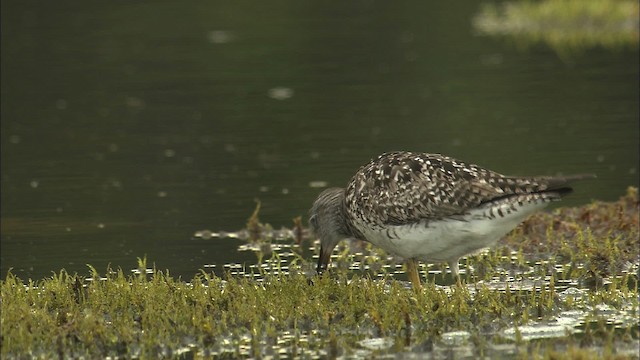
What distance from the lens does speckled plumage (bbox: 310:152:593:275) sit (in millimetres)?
10188

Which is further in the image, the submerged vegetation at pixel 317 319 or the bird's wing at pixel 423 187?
the bird's wing at pixel 423 187

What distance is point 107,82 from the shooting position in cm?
2731

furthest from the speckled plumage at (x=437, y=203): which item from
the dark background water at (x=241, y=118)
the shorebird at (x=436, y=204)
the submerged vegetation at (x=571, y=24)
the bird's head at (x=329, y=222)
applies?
the submerged vegetation at (x=571, y=24)

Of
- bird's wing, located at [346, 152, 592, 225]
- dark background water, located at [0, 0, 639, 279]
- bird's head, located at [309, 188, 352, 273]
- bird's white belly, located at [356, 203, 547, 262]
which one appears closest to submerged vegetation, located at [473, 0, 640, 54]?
dark background water, located at [0, 0, 639, 279]

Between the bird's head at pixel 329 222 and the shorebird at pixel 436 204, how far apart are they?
11.4 inches

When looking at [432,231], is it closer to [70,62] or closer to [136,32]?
[70,62]

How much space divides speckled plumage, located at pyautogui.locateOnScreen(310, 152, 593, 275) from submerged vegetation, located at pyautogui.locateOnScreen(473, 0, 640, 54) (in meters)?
20.2

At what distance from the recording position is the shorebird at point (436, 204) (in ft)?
33.4

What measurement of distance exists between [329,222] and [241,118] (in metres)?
11.0

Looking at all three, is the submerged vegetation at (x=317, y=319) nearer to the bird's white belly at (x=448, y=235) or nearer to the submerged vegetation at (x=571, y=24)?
the bird's white belly at (x=448, y=235)

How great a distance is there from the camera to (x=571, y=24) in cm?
3381

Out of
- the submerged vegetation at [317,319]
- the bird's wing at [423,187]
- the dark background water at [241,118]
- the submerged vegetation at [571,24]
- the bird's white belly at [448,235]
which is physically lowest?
the submerged vegetation at [317,319]

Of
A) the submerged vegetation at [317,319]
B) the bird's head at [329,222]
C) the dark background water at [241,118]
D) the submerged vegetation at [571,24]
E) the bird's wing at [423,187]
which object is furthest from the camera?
the submerged vegetation at [571,24]

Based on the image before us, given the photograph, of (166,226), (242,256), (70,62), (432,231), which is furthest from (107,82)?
(432,231)
